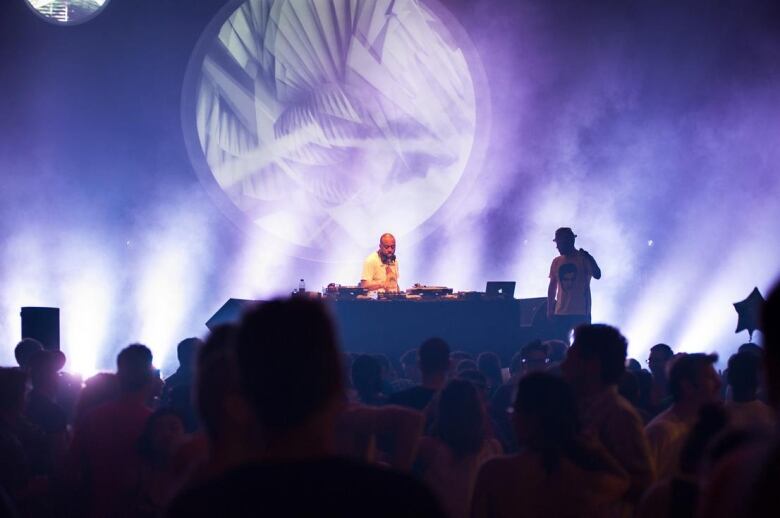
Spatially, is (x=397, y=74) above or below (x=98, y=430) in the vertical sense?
above

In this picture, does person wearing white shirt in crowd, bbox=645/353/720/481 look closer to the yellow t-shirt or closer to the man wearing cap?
the man wearing cap

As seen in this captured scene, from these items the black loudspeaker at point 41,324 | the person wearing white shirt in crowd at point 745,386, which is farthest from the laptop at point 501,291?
the person wearing white shirt in crowd at point 745,386

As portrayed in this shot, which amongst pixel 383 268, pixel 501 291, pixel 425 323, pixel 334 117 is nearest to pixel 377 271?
pixel 383 268

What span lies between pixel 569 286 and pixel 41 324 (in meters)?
4.89

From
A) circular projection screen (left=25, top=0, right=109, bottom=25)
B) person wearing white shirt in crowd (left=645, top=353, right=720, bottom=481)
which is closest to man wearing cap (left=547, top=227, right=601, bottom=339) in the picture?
person wearing white shirt in crowd (left=645, top=353, right=720, bottom=481)

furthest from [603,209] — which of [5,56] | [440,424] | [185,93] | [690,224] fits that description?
[440,424]

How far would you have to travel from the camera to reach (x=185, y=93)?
516 inches

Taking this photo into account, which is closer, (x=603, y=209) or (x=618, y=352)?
(x=618, y=352)

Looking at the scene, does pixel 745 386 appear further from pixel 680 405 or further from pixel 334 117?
pixel 334 117

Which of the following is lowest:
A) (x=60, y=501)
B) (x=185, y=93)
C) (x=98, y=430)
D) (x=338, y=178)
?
(x=60, y=501)

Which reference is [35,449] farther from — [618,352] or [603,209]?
[603,209]

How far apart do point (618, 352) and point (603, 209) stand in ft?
34.1

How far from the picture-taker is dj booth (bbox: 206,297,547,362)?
967 cm

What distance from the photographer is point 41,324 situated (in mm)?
8031
